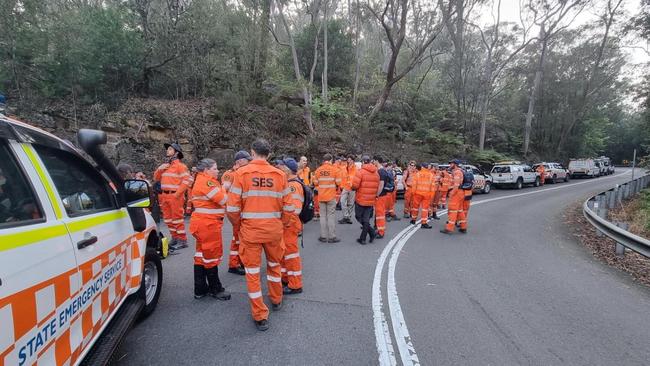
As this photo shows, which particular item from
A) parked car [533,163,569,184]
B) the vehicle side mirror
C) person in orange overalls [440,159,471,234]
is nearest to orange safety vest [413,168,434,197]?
person in orange overalls [440,159,471,234]

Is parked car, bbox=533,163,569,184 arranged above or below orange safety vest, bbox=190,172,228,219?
below

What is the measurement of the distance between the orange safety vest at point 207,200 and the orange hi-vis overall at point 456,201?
625cm

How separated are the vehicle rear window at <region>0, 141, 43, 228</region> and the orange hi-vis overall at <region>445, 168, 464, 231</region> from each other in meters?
8.26

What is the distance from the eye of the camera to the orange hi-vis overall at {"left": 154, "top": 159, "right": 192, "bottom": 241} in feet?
21.2

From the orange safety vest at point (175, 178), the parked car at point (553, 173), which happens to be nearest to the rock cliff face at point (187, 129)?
the orange safety vest at point (175, 178)

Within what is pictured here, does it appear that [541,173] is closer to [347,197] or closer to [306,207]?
[347,197]

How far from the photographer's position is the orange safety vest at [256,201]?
11.6 feet

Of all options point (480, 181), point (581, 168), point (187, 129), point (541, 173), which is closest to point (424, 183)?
point (187, 129)

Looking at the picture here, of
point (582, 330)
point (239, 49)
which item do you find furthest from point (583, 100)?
point (582, 330)

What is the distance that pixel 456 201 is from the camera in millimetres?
8555

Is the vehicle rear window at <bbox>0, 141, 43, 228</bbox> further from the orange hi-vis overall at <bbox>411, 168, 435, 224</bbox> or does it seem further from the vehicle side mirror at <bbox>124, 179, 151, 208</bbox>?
the orange hi-vis overall at <bbox>411, 168, 435, 224</bbox>

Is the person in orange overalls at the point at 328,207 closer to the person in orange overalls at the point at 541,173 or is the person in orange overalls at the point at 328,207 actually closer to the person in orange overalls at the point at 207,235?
the person in orange overalls at the point at 207,235

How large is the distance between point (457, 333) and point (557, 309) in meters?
1.66

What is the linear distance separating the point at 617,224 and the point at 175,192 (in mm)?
9230
